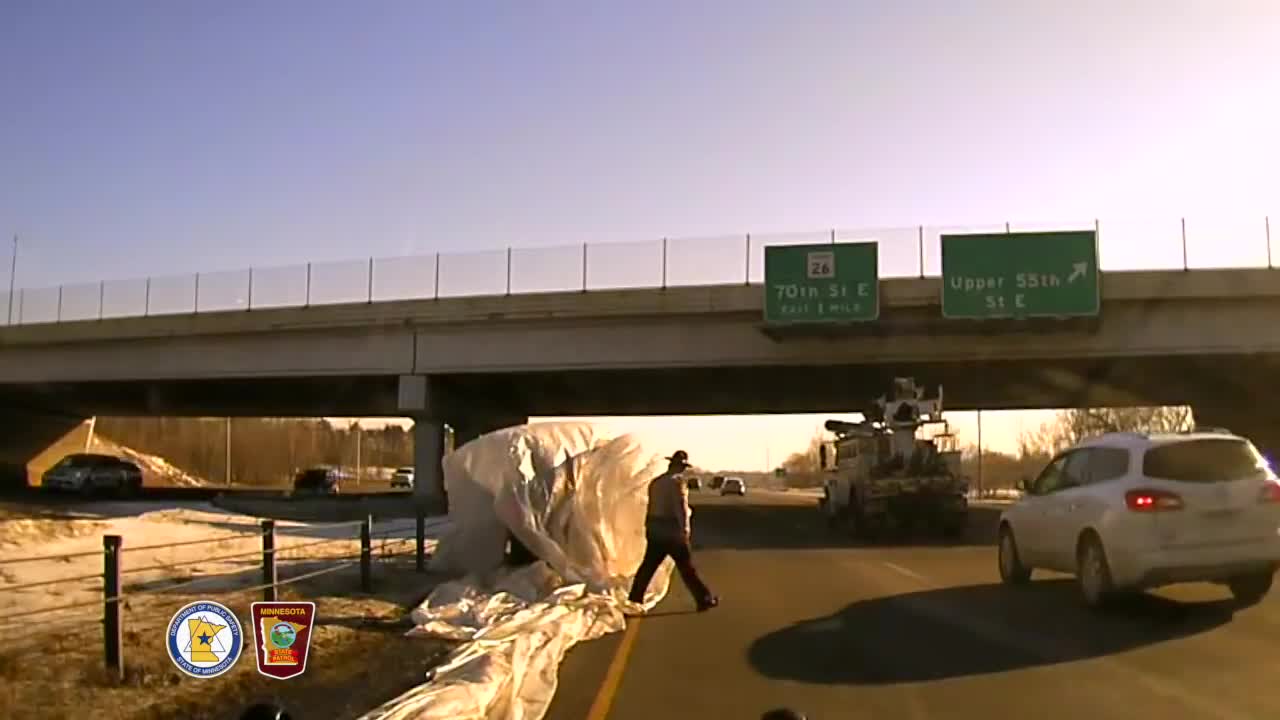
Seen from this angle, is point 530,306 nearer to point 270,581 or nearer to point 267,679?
point 270,581

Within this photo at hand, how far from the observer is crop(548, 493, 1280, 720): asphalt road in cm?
852

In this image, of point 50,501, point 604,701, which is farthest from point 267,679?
point 50,501

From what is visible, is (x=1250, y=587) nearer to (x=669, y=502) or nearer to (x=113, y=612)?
(x=669, y=502)

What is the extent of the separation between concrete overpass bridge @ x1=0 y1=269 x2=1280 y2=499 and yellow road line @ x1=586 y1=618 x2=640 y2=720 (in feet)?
82.8

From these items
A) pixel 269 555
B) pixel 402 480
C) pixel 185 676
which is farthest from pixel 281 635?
pixel 402 480

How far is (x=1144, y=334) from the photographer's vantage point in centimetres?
3591

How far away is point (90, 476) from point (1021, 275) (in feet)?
124

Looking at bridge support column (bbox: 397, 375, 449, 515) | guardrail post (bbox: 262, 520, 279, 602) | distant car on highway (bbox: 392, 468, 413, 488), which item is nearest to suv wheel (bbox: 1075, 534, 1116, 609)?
guardrail post (bbox: 262, 520, 279, 602)

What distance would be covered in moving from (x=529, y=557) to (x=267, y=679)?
26.3 feet

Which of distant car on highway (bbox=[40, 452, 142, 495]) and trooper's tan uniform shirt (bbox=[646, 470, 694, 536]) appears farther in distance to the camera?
distant car on highway (bbox=[40, 452, 142, 495])

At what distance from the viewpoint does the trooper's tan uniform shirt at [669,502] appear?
49.1ft

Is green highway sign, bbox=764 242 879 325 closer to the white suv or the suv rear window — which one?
the white suv

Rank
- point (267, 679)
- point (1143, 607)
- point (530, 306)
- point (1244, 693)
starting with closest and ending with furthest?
1. point (1244, 693)
2. point (267, 679)
3. point (1143, 607)
4. point (530, 306)

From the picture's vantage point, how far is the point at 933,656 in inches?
416
